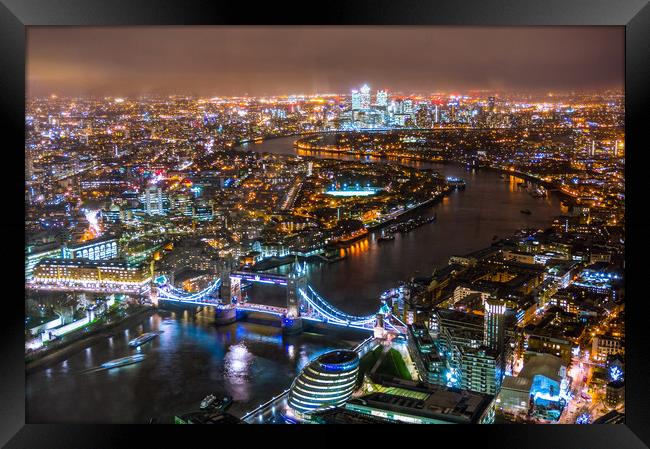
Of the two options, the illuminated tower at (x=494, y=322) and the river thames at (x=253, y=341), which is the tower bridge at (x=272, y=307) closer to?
the river thames at (x=253, y=341)

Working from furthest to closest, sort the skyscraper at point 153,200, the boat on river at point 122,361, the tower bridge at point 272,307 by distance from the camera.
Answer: the skyscraper at point 153,200 < the tower bridge at point 272,307 < the boat on river at point 122,361

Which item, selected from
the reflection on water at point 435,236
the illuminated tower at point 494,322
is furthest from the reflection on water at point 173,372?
the illuminated tower at point 494,322

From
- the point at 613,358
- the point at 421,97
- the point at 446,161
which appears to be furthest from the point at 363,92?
the point at 613,358

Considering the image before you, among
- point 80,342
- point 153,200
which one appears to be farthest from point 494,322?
point 153,200

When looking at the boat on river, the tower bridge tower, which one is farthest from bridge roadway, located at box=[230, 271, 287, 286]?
the boat on river

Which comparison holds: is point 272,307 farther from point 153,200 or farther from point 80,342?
point 80,342

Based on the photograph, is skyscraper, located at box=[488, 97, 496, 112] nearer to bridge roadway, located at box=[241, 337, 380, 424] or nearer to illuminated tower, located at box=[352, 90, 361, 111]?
illuminated tower, located at box=[352, 90, 361, 111]
